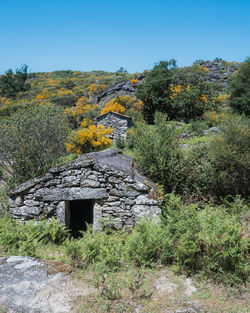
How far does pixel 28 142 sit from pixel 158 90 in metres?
16.0

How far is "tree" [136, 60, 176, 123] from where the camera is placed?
74.6 ft

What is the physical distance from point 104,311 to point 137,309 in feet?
1.55

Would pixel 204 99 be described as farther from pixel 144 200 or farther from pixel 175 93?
pixel 144 200

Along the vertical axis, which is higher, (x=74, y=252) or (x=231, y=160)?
(x=231, y=160)

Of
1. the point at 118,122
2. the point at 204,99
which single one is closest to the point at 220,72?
the point at 204,99

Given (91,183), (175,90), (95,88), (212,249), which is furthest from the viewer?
(95,88)

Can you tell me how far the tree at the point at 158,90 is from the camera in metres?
22.8

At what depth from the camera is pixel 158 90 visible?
912 inches

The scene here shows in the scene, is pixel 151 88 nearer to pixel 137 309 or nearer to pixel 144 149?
pixel 144 149

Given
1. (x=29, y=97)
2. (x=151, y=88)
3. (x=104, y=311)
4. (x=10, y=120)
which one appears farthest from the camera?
(x=29, y=97)

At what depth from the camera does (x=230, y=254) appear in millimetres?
4344

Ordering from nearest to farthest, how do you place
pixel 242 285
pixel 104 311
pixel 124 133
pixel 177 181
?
pixel 104 311 → pixel 242 285 → pixel 177 181 → pixel 124 133

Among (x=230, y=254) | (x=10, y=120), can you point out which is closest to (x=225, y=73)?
(x=10, y=120)

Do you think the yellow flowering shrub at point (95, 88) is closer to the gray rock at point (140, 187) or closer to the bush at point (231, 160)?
the bush at point (231, 160)
